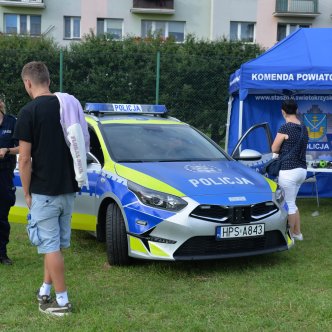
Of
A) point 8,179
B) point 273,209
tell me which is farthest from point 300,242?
point 8,179

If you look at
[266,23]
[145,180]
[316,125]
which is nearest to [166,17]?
[266,23]

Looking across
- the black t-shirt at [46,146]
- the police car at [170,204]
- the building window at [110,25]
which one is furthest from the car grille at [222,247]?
the building window at [110,25]

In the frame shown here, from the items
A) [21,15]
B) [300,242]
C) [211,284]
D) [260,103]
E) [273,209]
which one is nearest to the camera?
[211,284]

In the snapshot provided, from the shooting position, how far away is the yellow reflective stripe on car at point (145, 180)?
4.59m

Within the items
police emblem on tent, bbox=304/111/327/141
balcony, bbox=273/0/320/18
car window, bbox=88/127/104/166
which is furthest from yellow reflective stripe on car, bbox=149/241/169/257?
balcony, bbox=273/0/320/18

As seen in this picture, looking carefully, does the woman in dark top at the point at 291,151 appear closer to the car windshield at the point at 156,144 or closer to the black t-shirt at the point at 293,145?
the black t-shirt at the point at 293,145

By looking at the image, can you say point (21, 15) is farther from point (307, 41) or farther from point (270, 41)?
point (307, 41)

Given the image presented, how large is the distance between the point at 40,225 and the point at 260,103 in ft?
21.2

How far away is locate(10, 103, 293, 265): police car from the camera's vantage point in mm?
4480

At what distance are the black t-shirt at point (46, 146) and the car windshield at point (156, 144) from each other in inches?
66.2

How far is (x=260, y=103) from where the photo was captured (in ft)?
30.4

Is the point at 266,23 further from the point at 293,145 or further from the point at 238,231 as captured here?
the point at 238,231

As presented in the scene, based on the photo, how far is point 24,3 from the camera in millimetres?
29281

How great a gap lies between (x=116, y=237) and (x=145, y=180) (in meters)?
0.60
